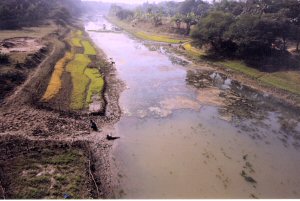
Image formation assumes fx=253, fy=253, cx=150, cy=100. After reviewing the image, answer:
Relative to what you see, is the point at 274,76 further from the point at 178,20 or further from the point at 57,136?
the point at 178,20

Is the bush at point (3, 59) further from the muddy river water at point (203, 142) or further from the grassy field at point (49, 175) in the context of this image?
A: the grassy field at point (49, 175)

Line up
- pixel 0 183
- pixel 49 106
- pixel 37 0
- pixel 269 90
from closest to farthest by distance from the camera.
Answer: pixel 0 183, pixel 49 106, pixel 269 90, pixel 37 0

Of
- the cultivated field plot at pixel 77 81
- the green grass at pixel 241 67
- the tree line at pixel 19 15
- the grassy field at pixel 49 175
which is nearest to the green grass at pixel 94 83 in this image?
the cultivated field plot at pixel 77 81

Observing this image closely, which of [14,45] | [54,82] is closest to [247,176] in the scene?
[54,82]

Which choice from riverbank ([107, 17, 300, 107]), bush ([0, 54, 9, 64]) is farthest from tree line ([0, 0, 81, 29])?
riverbank ([107, 17, 300, 107])

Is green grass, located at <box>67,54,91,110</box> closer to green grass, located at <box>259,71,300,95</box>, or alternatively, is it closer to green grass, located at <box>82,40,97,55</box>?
green grass, located at <box>82,40,97,55</box>

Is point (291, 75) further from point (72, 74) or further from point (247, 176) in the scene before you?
point (72, 74)
